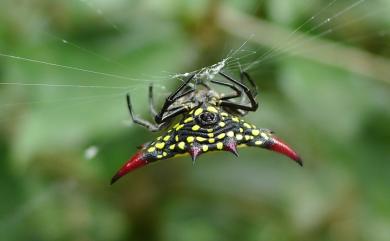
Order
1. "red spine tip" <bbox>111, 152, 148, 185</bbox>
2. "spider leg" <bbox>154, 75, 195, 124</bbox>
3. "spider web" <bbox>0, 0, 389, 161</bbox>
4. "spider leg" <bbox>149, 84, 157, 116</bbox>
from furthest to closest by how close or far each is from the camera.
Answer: "spider web" <bbox>0, 0, 389, 161</bbox> → "spider leg" <bbox>149, 84, 157, 116</bbox> → "spider leg" <bbox>154, 75, 195, 124</bbox> → "red spine tip" <bbox>111, 152, 148, 185</bbox>

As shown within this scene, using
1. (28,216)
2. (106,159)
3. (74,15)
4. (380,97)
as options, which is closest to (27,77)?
(74,15)

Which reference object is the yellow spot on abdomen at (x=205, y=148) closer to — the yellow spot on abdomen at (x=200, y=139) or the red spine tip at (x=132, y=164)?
the yellow spot on abdomen at (x=200, y=139)

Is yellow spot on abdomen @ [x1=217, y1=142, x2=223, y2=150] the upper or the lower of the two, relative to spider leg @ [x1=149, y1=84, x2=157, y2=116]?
lower

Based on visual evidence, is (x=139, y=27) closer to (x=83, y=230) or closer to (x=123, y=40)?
(x=123, y=40)

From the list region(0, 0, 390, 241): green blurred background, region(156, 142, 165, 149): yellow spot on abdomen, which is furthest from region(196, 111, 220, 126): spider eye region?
region(0, 0, 390, 241): green blurred background

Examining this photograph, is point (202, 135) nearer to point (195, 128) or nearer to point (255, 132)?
point (195, 128)

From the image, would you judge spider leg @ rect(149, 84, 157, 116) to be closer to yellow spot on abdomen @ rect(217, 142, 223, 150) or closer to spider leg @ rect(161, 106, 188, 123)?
spider leg @ rect(161, 106, 188, 123)

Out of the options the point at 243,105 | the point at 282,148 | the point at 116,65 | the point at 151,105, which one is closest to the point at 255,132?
the point at 282,148
